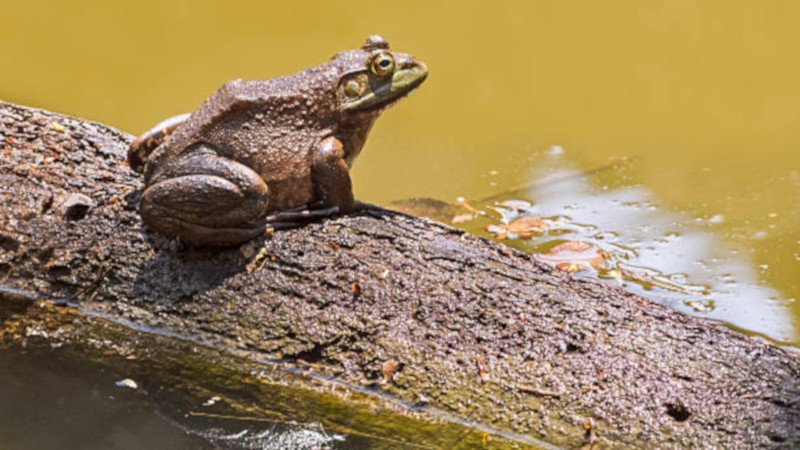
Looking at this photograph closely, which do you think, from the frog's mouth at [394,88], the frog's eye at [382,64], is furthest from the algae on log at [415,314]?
the frog's eye at [382,64]

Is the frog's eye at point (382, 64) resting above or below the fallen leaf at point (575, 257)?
above

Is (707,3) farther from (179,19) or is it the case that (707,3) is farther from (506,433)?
(506,433)

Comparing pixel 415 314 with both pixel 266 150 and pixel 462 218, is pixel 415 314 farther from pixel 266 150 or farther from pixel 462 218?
pixel 462 218

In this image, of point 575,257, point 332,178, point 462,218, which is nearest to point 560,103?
point 462,218

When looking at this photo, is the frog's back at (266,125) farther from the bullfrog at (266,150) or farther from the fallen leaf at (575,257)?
the fallen leaf at (575,257)

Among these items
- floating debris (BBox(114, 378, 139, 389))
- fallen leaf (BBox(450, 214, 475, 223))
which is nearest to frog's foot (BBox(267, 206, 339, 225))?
floating debris (BBox(114, 378, 139, 389))

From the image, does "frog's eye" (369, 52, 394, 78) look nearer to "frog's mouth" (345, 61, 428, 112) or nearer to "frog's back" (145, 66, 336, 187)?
"frog's mouth" (345, 61, 428, 112)

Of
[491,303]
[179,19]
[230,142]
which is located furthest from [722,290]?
[179,19]
